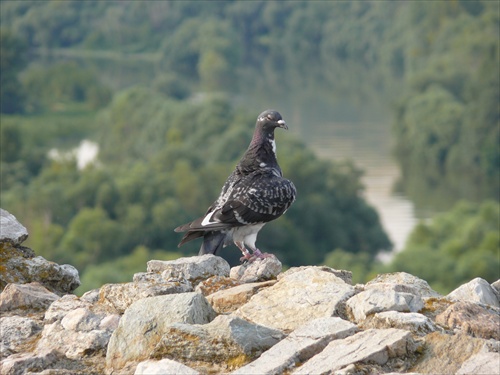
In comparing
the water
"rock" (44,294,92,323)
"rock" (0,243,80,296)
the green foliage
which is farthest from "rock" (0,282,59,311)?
the water

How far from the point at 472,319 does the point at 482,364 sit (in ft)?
3.50

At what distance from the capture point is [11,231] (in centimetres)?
1041

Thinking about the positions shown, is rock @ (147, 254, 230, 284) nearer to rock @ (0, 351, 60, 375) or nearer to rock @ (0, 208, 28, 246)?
rock @ (0, 208, 28, 246)

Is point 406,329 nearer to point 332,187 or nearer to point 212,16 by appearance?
point 332,187

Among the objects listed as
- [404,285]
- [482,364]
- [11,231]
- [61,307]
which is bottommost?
[482,364]

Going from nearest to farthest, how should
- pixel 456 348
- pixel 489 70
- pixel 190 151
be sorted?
pixel 456 348 → pixel 190 151 → pixel 489 70

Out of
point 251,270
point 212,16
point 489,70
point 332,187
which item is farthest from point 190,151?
point 251,270

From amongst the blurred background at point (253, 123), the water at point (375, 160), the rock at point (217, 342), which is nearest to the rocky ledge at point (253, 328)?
the rock at point (217, 342)

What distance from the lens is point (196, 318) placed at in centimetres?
816

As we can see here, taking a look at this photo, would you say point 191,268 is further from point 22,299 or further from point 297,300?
point 297,300

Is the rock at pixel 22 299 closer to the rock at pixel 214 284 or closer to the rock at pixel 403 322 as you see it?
the rock at pixel 214 284

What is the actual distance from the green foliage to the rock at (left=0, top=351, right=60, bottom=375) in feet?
177

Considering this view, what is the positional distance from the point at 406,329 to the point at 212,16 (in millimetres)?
179974

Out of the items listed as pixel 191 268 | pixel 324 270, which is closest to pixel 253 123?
pixel 191 268
